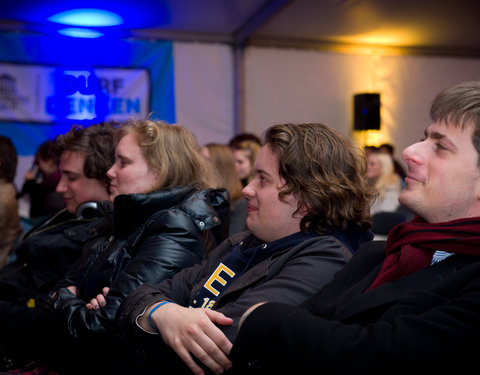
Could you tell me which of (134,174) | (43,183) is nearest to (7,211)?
(134,174)

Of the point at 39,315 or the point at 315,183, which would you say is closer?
the point at 315,183

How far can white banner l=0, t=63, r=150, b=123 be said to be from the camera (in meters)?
5.77

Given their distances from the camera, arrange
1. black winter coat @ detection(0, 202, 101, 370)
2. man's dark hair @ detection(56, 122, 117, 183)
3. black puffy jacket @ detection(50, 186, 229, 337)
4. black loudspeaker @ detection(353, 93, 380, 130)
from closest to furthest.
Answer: black puffy jacket @ detection(50, 186, 229, 337) → black winter coat @ detection(0, 202, 101, 370) → man's dark hair @ detection(56, 122, 117, 183) → black loudspeaker @ detection(353, 93, 380, 130)

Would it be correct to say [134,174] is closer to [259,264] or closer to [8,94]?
[259,264]

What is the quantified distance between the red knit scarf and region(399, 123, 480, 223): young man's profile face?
0.05 metres

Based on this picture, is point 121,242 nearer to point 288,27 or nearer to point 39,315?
point 39,315

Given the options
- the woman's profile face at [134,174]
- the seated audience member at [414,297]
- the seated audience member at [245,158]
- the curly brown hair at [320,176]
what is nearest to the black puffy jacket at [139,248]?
the woman's profile face at [134,174]

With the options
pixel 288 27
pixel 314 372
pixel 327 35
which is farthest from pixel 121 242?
pixel 327 35

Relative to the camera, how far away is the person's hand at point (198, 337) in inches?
51.3

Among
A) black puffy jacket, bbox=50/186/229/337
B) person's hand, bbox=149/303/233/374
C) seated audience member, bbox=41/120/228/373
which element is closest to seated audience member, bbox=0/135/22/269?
seated audience member, bbox=41/120/228/373

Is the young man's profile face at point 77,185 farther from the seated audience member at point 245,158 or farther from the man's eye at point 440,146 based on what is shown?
the seated audience member at point 245,158

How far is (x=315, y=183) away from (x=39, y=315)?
1228mm

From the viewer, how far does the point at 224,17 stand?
569cm

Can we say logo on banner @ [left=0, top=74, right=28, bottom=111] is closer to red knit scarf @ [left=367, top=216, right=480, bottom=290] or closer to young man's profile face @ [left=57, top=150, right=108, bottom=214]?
young man's profile face @ [left=57, top=150, right=108, bottom=214]
